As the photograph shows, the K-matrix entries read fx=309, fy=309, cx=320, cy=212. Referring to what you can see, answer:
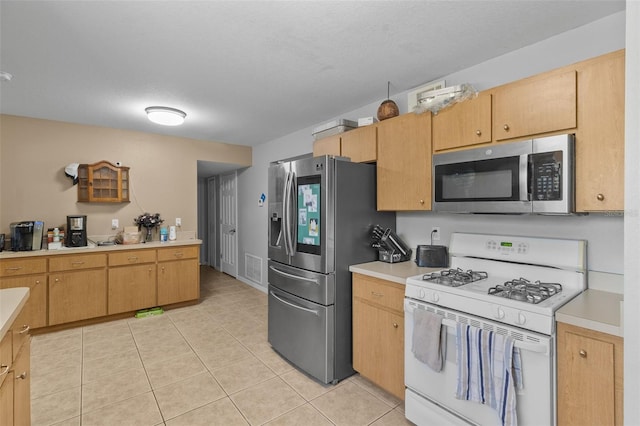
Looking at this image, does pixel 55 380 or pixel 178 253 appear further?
pixel 178 253

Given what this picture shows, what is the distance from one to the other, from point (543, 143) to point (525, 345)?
3.41 ft

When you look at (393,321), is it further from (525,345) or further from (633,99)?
(633,99)

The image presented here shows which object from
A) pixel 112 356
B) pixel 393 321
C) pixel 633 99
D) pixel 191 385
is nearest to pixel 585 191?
pixel 633 99

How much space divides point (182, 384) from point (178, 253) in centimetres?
210

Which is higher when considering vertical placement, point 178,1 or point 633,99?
point 178,1

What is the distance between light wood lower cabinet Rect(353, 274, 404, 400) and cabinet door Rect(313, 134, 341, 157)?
125 centimetres

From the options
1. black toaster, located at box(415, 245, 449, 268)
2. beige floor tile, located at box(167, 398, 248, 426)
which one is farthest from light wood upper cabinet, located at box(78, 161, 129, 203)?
black toaster, located at box(415, 245, 449, 268)

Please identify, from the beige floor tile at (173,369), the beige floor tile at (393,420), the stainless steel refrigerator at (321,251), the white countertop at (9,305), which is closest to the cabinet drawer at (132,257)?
the beige floor tile at (173,369)

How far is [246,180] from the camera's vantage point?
543 cm

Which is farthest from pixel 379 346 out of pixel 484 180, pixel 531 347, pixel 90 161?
pixel 90 161

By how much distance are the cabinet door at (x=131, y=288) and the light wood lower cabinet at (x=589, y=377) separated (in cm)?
410

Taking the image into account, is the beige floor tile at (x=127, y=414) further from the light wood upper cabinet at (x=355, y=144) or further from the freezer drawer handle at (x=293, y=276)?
the light wood upper cabinet at (x=355, y=144)

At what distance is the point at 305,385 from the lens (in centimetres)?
239

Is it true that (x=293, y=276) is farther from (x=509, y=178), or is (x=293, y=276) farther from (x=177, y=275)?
(x=177, y=275)
